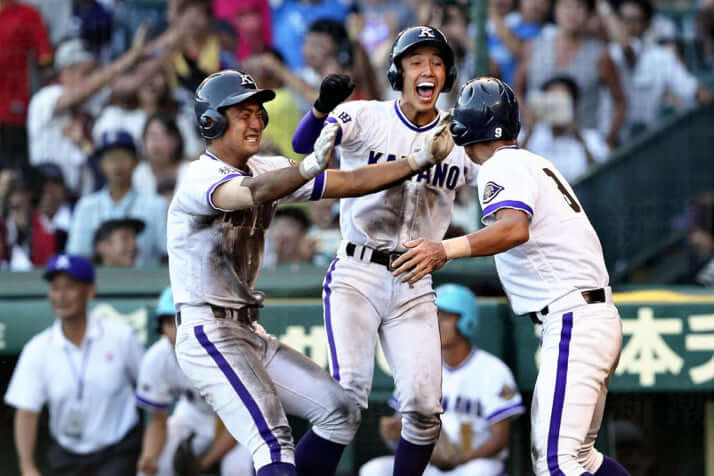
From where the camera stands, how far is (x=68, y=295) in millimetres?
6688

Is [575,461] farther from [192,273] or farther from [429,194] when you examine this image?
[192,273]

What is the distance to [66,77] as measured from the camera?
8.87 meters

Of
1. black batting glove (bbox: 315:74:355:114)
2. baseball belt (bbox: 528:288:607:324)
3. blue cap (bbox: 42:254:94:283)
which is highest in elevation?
black batting glove (bbox: 315:74:355:114)

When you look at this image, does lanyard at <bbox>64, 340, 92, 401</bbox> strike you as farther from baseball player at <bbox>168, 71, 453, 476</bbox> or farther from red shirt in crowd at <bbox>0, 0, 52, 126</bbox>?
red shirt in crowd at <bbox>0, 0, 52, 126</bbox>

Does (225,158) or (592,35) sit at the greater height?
(592,35)

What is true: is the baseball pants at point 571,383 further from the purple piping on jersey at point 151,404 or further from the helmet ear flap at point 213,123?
the purple piping on jersey at point 151,404

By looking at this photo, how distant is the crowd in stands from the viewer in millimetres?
7938

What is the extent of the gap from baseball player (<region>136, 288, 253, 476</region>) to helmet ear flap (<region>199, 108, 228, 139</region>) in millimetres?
2268

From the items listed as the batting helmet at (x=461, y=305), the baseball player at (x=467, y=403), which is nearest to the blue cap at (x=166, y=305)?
the baseball player at (x=467, y=403)

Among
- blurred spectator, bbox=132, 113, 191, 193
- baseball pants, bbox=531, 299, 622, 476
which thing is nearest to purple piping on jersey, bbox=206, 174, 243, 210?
baseball pants, bbox=531, 299, 622, 476

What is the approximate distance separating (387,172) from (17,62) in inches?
218

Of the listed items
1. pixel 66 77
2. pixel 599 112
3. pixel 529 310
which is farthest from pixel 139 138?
pixel 529 310

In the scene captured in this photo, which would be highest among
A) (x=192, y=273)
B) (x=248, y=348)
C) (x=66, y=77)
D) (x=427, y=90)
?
(x=66, y=77)

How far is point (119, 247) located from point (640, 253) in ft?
11.9
